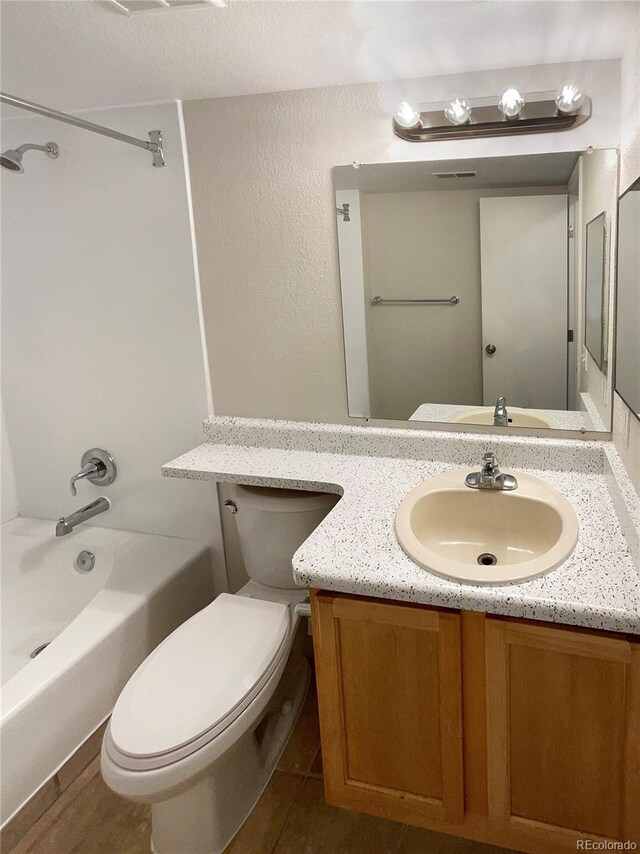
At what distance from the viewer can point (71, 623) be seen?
2037 millimetres

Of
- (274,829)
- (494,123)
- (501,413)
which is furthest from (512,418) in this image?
(274,829)

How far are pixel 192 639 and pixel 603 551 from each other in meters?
1.08

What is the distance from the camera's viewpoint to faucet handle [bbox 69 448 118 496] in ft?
8.09

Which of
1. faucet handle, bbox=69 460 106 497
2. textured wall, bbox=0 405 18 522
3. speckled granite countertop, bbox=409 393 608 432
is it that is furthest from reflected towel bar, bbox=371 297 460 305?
textured wall, bbox=0 405 18 522

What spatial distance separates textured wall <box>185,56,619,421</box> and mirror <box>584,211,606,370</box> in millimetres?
239

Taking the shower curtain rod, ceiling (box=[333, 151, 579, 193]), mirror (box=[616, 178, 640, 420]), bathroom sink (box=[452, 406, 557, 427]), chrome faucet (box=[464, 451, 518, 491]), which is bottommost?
chrome faucet (box=[464, 451, 518, 491])

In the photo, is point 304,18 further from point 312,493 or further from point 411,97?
point 312,493

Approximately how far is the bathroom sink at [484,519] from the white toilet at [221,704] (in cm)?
40

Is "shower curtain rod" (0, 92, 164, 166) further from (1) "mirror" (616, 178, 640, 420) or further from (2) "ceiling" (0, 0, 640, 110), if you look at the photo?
(1) "mirror" (616, 178, 640, 420)

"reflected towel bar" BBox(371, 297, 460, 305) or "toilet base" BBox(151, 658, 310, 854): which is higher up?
"reflected towel bar" BBox(371, 297, 460, 305)

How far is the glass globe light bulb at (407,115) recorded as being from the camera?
178cm

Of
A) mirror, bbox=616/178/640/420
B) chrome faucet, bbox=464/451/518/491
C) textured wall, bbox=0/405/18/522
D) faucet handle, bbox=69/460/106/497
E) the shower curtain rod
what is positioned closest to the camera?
mirror, bbox=616/178/640/420

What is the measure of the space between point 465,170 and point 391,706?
1434mm

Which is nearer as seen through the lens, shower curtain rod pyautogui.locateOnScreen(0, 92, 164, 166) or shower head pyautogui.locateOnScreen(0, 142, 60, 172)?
shower curtain rod pyautogui.locateOnScreen(0, 92, 164, 166)
